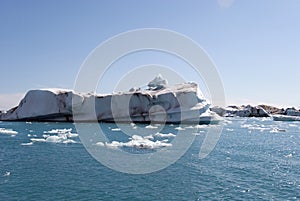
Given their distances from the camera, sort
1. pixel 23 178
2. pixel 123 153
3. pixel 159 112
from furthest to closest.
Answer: pixel 159 112 → pixel 123 153 → pixel 23 178

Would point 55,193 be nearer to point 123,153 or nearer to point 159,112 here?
point 123,153

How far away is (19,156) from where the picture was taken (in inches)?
610

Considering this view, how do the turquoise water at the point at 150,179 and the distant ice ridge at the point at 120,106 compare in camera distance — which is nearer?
the turquoise water at the point at 150,179

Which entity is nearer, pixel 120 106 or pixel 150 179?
pixel 150 179

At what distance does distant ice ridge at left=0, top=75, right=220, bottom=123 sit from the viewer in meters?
37.2

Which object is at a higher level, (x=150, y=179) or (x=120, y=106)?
(x=120, y=106)

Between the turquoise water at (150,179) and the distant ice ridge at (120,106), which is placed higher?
the distant ice ridge at (120,106)

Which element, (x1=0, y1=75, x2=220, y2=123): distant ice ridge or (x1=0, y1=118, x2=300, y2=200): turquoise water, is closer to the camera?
(x1=0, y1=118, x2=300, y2=200): turquoise water

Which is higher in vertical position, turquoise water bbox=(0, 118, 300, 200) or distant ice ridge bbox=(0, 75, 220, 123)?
distant ice ridge bbox=(0, 75, 220, 123)

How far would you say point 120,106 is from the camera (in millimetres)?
38125

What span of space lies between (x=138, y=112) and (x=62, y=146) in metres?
19.5

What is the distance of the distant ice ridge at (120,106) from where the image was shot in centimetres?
3719

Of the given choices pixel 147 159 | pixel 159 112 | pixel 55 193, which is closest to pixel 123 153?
pixel 147 159

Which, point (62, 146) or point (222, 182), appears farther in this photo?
point (62, 146)
